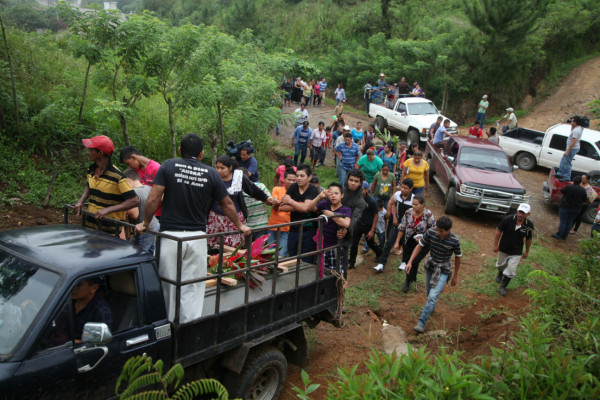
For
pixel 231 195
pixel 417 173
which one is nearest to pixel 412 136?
pixel 417 173

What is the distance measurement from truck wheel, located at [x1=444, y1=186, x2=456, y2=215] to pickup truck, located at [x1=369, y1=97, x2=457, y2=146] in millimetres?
5596

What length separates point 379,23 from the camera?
2920cm

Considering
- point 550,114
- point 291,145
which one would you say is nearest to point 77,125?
point 291,145

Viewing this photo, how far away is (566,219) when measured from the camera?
10836 mm

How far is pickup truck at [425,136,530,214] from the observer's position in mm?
11172

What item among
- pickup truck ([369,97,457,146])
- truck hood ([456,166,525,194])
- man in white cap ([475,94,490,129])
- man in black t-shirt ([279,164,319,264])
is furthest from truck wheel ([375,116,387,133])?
man in black t-shirt ([279,164,319,264])

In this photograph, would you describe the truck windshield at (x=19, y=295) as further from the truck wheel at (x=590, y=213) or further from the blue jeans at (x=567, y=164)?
the blue jeans at (x=567, y=164)

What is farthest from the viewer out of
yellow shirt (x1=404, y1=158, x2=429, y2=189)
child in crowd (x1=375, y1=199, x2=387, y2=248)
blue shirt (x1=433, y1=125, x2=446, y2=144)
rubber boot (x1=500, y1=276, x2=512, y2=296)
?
blue shirt (x1=433, y1=125, x2=446, y2=144)

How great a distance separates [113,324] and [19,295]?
690mm

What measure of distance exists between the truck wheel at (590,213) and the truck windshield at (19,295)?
42.1 feet

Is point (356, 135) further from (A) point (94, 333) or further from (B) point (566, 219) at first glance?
(A) point (94, 333)

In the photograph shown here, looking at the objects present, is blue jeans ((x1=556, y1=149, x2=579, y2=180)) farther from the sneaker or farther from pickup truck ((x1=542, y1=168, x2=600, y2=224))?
the sneaker

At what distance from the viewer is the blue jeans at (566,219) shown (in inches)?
420

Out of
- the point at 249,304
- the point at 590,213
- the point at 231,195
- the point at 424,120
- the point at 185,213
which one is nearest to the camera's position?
the point at 185,213
